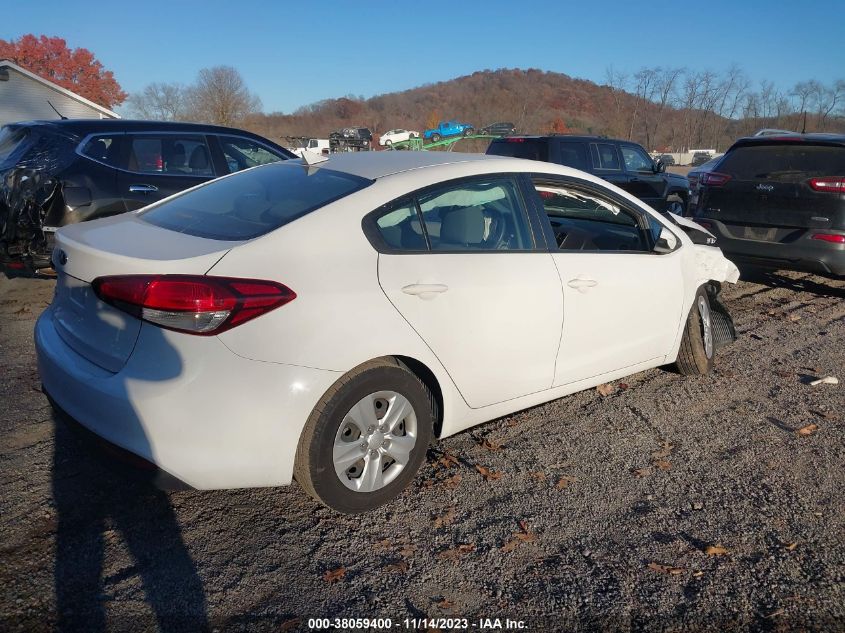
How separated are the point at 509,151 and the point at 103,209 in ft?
20.6

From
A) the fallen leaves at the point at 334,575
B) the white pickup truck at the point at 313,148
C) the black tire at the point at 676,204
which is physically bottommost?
the fallen leaves at the point at 334,575

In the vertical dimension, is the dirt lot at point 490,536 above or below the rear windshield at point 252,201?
below

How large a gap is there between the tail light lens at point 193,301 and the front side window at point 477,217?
1.05 m

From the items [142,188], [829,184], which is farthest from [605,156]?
[142,188]

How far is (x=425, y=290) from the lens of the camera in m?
3.12

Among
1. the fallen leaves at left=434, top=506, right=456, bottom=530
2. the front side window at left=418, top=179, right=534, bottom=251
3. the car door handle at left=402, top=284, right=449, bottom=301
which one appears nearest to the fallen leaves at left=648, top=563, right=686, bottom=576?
the fallen leaves at left=434, top=506, right=456, bottom=530

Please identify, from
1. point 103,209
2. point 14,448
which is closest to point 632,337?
point 14,448

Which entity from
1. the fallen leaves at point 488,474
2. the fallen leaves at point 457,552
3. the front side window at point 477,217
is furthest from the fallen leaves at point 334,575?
the front side window at point 477,217

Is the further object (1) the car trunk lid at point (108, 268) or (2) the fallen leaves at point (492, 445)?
(2) the fallen leaves at point (492, 445)

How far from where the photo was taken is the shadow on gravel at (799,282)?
8172 mm

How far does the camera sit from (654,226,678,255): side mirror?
4477 mm

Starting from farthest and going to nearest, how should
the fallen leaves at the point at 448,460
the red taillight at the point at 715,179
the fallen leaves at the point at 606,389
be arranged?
the red taillight at the point at 715,179 < the fallen leaves at the point at 606,389 < the fallen leaves at the point at 448,460

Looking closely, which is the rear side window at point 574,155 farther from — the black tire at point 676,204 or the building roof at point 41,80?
the building roof at point 41,80

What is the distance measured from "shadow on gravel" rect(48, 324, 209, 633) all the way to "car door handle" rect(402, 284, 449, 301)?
107 cm
